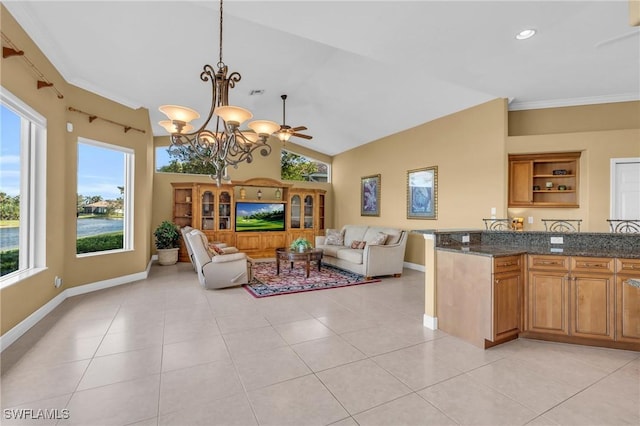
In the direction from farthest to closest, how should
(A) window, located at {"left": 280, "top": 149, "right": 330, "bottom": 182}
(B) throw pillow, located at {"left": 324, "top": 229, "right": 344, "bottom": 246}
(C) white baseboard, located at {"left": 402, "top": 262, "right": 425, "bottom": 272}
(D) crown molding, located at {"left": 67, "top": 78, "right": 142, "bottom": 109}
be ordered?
(A) window, located at {"left": 280, "top": 149, "right": 330, "bottom": 182} → (B) throw pillow, located at {"left": 324, "top": 229, "right": 344, "bottom": 246} → (C) white baseboard, located at {"left": 402, "top": 262, "right": 425, "bottom": 272} → (D) crown molding, located at {"left": 67, "top": 78, "right": 142, "bottom": 109}

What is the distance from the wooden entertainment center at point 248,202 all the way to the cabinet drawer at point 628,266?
6.78 meters

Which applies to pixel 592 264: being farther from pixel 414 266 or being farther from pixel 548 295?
pixel 414 266

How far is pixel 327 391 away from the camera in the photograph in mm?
2092

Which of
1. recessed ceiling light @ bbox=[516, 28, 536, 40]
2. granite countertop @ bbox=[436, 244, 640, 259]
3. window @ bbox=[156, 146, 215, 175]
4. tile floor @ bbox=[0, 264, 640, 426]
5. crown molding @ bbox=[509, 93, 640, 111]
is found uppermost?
recessed ceiling light @ bbox=[516, 28, 536, 40]

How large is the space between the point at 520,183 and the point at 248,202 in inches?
239

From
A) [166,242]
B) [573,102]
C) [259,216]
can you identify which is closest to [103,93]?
[166,242]

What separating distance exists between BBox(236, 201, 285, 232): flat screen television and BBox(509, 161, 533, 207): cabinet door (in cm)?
549

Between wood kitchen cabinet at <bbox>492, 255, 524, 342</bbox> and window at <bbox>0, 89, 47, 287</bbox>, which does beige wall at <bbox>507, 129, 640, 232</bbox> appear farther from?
window at <bbox>0, 89, 47, 287</bbox>

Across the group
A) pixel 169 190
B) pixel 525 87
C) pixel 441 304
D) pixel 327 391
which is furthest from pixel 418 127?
pixel 169 190

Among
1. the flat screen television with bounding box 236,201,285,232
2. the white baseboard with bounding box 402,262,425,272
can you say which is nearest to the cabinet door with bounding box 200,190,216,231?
the flat screen television with bounding box 236,201,285,232

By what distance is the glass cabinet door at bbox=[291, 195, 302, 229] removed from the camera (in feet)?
28.4

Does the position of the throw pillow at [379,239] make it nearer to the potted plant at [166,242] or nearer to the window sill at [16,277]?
the potted plant at [166,242]

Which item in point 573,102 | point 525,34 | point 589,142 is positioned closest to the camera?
point 525,34

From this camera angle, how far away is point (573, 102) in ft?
15.7
